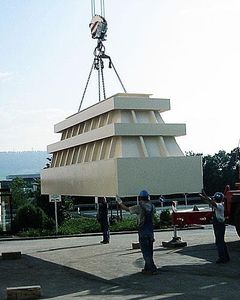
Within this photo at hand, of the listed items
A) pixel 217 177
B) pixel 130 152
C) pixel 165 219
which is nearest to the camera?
pixel 130 152

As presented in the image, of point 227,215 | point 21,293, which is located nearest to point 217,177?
point 227,215

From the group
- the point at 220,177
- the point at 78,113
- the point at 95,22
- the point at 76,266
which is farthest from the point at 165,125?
the point at 220,177

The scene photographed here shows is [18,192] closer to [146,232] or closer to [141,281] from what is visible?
[146,232]

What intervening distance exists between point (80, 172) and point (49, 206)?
785 inches

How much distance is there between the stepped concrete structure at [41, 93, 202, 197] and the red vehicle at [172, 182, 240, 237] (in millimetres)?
4292

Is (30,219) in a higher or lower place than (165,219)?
higher

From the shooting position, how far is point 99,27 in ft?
46.7

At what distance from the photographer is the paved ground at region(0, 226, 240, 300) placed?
1054cm

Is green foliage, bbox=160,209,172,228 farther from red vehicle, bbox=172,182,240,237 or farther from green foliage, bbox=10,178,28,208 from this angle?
green foliage, bbox=10,178,28,208

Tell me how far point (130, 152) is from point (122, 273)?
301 cm

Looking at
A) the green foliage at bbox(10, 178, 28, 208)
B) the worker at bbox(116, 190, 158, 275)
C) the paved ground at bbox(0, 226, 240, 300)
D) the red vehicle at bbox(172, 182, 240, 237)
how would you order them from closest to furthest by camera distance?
the paved ground at bbox(0, 226, 240, 300) < the worker at bbox(116, 190, 158, 275) < the red vehicle at bbox(172, 182, 240, 237) < the green foliage at bbox(10, 178, 28, 208)

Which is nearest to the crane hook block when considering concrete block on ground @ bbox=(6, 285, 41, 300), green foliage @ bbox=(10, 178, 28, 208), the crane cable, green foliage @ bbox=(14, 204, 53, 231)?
the crane cable

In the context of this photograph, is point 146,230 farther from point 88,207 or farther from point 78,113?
point 88,207

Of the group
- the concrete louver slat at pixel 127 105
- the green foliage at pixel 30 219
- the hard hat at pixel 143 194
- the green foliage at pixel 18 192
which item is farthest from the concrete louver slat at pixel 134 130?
the green foliage at pixel 18 192
